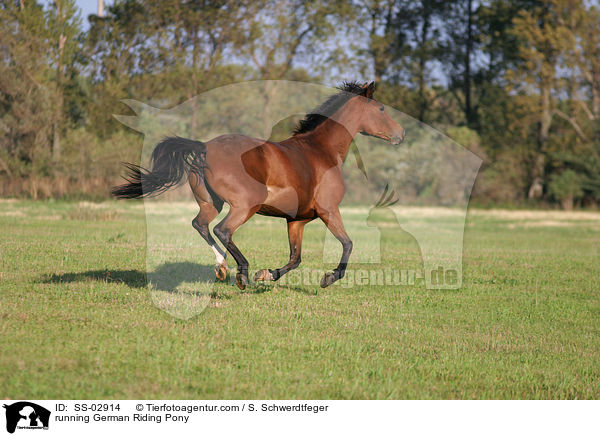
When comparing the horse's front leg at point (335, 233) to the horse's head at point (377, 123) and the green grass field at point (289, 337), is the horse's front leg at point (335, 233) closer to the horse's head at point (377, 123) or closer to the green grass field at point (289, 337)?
the green grass field at point (289, 337)

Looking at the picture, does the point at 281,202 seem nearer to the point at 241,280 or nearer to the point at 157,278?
the point at 241,280

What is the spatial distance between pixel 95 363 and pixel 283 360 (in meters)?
1.51

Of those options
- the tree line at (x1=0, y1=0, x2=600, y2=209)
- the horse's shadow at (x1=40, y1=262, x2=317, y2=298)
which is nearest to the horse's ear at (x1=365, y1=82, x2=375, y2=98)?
the horse's shadow at (x1=40, y1=262, x2=317, y2=298)

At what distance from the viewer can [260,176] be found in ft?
23.3

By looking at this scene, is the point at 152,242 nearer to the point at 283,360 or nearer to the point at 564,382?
the point at 283,360

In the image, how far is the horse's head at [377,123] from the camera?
8477 millimetres

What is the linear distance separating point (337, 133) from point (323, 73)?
31.9 m

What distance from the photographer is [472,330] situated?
6.72m

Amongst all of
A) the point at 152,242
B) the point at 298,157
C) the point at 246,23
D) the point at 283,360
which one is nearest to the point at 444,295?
the point at 298,157

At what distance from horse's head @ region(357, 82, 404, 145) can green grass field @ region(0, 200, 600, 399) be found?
2.28 meters

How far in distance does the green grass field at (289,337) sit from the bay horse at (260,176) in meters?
0.90

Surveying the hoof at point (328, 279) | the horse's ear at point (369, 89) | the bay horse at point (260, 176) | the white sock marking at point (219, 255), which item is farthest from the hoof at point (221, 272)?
the horse's ear at point (369, 89)
